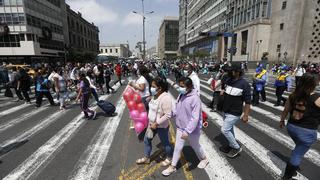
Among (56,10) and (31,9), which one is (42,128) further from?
(56,10)

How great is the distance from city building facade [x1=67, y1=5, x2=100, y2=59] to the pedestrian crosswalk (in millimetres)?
Answer: 49528

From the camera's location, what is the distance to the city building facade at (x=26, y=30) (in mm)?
36438

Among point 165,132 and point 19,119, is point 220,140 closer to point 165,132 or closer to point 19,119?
point 165,132

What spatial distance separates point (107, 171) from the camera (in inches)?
154

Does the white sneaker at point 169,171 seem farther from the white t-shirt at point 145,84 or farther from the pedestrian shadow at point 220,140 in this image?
the white t-shirt at point 145,84

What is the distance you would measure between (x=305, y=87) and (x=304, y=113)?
408 mm

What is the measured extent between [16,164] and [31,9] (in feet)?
146

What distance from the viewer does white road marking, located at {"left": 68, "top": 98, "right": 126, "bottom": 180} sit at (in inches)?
149

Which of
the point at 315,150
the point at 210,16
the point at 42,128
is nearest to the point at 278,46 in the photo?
the point at 210,16

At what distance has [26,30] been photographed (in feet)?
123

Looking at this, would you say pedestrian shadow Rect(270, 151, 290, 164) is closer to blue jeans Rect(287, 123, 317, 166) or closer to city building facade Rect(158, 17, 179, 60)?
blue jeans Rect(287, 123, 317, 166)

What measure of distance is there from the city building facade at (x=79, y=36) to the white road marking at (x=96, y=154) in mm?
50661

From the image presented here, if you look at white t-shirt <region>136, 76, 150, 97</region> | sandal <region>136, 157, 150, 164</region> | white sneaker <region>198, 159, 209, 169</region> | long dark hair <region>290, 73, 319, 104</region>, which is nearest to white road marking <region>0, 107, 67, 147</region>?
white t-shirt <region>136, 76, 150, 97</region>

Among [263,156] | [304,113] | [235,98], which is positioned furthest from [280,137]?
[304,113]
